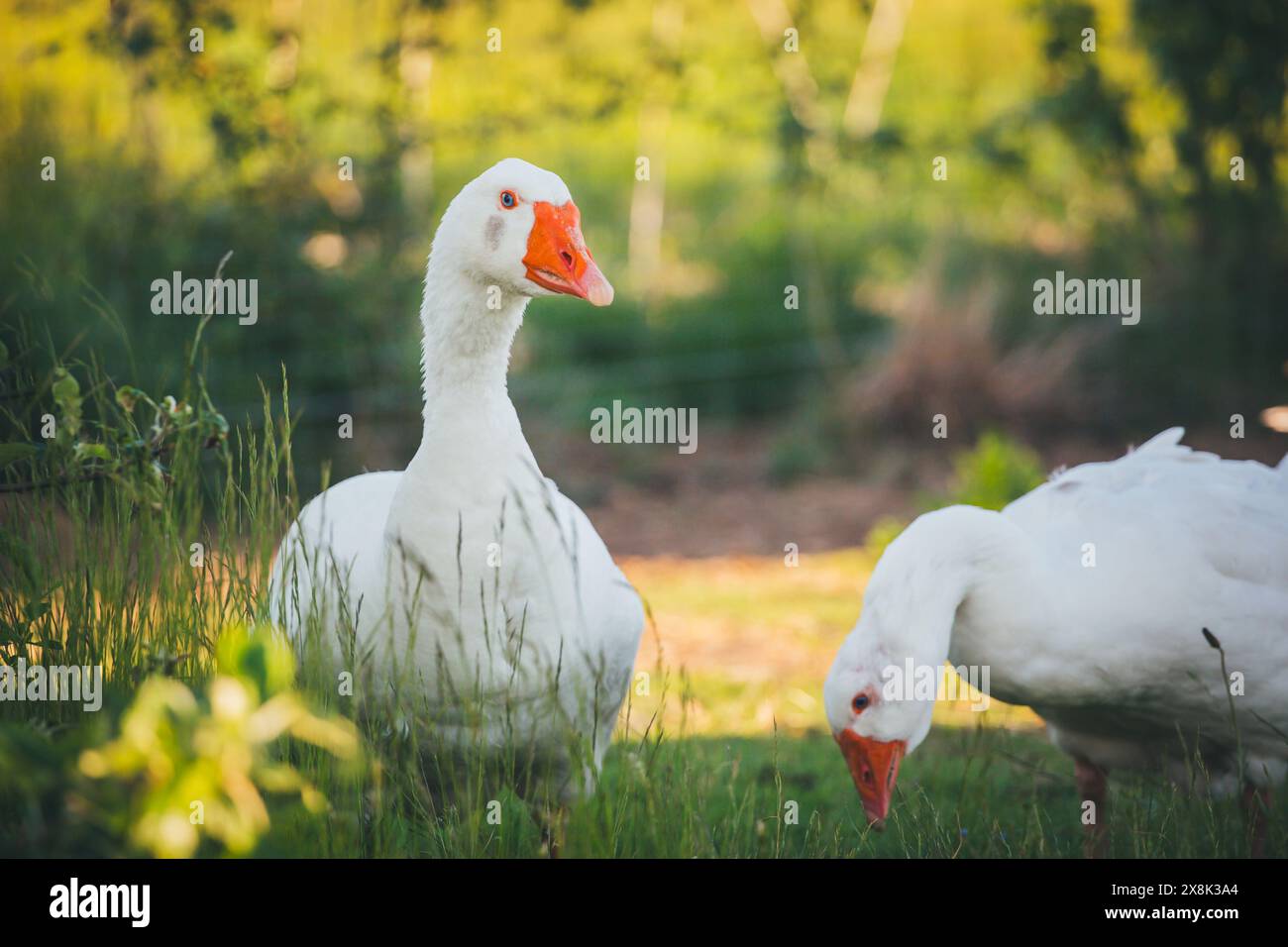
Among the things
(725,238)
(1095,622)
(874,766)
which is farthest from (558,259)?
(725,238)

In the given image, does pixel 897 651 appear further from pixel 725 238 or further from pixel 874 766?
pixel 725 238

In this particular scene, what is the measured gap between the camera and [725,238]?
39.0 feet

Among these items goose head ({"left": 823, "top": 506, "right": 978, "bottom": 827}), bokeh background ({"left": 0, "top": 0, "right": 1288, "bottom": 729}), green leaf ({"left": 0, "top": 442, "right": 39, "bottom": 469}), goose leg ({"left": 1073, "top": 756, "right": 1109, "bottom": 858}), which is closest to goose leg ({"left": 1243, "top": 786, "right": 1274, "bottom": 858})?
goose leg ({"left": 1073, "top": 756, "right": 1109, "bottom": 858})

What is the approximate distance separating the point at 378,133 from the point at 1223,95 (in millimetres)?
6181

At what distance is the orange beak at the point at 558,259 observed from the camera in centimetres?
345

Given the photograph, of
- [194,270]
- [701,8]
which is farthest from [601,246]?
[194,270]

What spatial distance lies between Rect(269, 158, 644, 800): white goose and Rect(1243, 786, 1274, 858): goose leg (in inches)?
73.6

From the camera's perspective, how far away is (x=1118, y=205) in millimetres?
10695

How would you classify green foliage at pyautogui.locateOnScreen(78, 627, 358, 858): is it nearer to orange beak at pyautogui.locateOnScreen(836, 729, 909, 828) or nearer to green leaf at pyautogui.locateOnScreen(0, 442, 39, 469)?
green leaf at pyautogui.locateOnScreen(0, 442, 39, 469)

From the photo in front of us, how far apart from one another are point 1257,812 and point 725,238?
346 inches

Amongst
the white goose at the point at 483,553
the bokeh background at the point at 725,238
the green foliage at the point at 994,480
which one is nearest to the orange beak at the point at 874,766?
the white goose at the point at 483,553

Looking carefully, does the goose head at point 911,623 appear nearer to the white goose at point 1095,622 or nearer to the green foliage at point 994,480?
the white goose at point 1095,622

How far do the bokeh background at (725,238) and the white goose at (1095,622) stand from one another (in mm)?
2414

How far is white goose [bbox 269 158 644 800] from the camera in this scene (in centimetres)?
326
